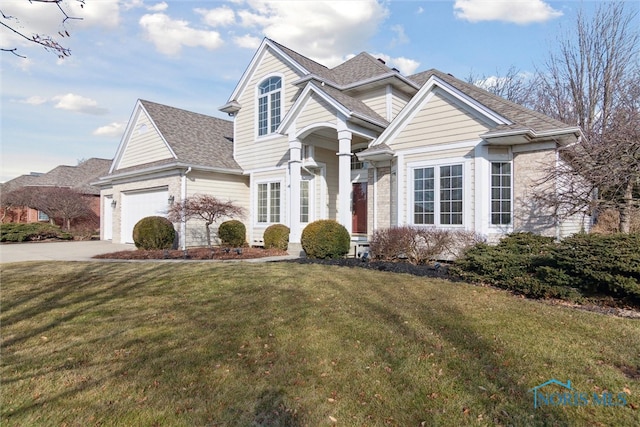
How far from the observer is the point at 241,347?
448 centimetres

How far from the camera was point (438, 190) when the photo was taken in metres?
11.0

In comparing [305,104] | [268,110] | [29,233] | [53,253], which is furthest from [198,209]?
[29,233]

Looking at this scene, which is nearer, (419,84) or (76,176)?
(419,84)

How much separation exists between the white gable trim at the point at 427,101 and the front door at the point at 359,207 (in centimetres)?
312

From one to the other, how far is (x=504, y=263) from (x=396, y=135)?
5764 millimetres

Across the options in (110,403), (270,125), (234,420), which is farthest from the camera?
(270,125)

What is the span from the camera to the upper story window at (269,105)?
1628 centimetres

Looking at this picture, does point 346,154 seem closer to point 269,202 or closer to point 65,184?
point 269,202

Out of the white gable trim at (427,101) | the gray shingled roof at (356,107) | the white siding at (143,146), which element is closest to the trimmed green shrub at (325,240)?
the white gable trim at (427,101)

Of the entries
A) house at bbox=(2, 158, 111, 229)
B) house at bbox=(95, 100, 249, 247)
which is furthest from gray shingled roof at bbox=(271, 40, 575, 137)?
house at bbox=(2, 158, 111, 229)

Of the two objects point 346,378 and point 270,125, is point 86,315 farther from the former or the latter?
point 270,125

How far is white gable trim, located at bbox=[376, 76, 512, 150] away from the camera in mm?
9977

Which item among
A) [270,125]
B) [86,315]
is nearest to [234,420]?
[86,315]

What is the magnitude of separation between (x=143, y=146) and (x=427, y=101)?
13388 millimetres
